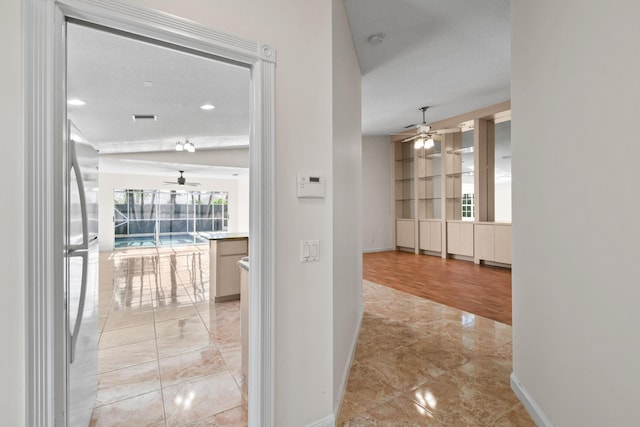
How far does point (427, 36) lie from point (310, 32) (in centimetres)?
229

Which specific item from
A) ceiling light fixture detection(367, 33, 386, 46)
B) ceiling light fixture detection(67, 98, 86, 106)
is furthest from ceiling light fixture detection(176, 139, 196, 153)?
ceiling light fixture detection(367, 33, 386, 46)

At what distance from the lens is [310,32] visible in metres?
1.65

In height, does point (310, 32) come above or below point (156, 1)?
above

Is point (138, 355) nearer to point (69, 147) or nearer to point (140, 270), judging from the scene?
point (69, 147)

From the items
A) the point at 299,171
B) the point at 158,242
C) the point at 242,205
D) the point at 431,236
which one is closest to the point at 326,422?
the point at 299,171

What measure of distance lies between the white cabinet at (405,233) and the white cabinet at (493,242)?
1.84 metres

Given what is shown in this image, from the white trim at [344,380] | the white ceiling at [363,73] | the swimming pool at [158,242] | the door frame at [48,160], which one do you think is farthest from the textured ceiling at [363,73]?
the swimming pool at [158,242]

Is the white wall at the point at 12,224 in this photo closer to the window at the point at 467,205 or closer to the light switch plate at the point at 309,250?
the light switch plate at the point at 309,250

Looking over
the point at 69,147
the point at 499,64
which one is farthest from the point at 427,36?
the point at 69,147

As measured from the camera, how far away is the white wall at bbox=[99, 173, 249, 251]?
9.80 m

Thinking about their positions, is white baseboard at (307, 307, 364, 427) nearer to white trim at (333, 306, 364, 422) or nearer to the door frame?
white trim at (333, 306, 364, 422)

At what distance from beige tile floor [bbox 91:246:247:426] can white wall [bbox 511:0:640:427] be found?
1826mm

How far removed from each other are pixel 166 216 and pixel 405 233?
9510 mm

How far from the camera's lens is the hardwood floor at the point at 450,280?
12.5 feet
